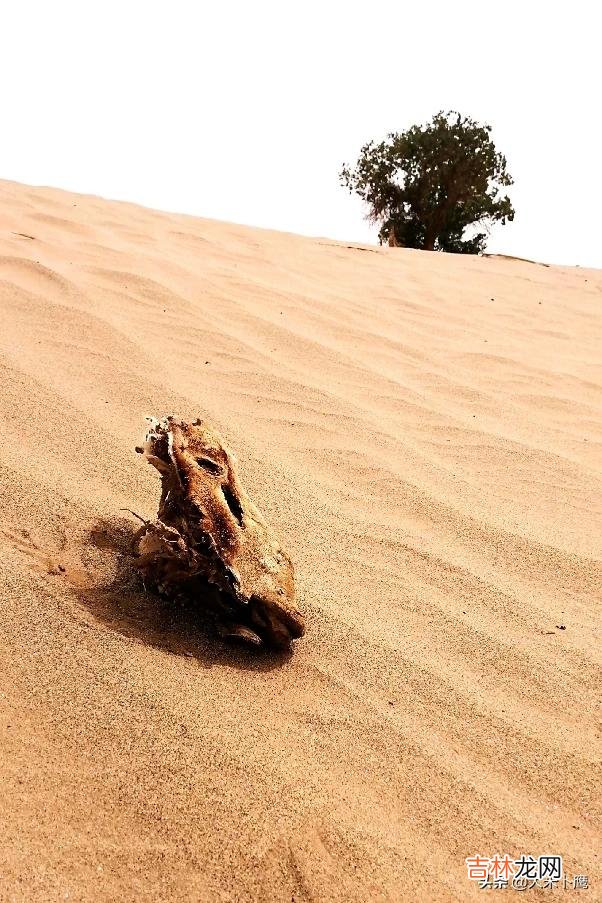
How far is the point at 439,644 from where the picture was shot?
6.48 feet

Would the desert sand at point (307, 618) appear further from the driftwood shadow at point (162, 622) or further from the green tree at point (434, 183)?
the green tree at point (434, 183)

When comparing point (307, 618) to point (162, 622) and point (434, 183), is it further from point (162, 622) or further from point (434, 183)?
point (434, 183)

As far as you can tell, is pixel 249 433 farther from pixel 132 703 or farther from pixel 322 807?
pixel 322 807

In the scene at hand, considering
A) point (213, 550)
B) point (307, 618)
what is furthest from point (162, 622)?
point (307, 618)

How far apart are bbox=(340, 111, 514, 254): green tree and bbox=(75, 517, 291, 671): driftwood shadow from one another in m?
17.8

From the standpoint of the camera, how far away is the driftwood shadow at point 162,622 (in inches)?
69.0

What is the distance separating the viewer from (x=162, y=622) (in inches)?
72.2

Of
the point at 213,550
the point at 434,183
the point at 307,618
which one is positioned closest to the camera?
the point at 213,550

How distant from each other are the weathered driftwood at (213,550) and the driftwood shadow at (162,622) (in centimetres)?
3

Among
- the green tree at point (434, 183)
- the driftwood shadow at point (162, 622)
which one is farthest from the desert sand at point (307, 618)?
the green tree at point (434, 183)

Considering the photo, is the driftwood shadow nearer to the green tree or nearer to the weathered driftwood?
the weathered driftwood

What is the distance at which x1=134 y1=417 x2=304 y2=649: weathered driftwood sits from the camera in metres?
1.79

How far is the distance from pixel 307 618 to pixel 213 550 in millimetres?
346

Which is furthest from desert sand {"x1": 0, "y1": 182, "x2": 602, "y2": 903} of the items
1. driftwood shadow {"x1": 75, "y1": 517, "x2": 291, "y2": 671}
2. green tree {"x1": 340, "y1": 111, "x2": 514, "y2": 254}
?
green tree {"x1": 340, "y1": 111, "x2": 514, "y2": 254}
